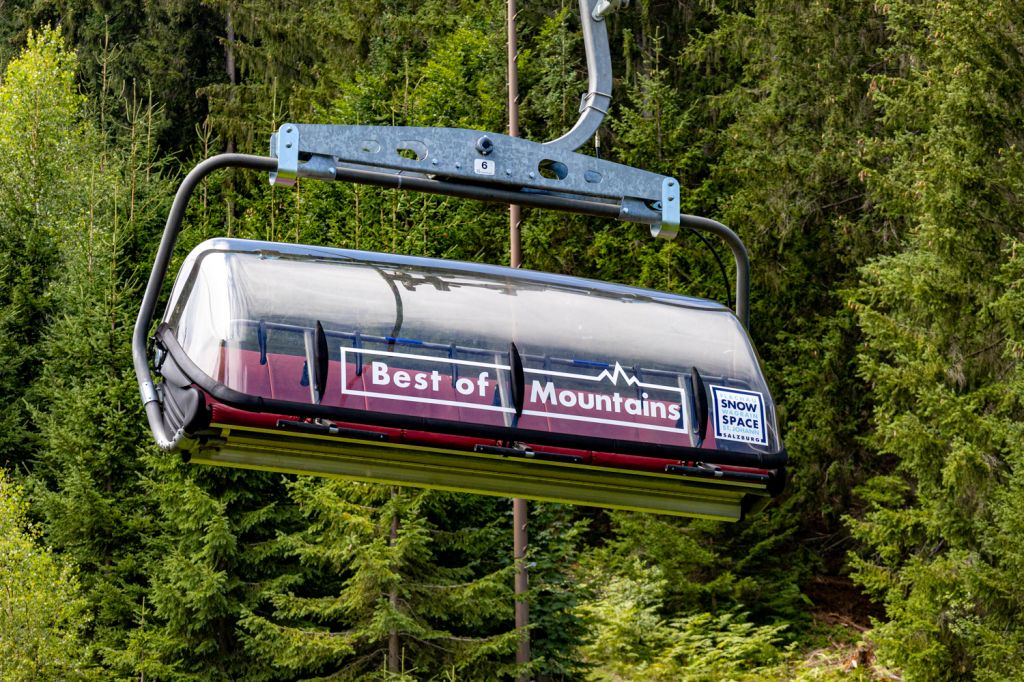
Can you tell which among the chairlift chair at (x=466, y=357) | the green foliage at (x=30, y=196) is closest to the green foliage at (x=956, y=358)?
the chairlift chair at (x=466, y=357)

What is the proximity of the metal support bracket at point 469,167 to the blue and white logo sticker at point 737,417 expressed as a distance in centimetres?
97

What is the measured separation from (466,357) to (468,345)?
0.20ft

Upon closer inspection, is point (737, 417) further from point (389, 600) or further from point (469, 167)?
point (389, 600)

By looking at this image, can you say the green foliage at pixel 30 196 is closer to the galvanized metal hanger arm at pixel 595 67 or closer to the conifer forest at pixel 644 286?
the conifer forest at pixel 644 286

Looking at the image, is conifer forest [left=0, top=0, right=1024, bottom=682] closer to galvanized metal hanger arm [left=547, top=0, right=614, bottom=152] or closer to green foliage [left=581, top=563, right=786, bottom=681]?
green foliage [left=581, top=563, right=786, bottom=681]

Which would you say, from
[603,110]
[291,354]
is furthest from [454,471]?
[603,110]

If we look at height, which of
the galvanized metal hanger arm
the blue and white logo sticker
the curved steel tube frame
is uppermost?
the galvanized metal hanger arm

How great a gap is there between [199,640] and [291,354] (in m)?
18.8

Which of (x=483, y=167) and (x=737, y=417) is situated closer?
(x=483, y=167)

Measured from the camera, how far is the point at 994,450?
20.2 m

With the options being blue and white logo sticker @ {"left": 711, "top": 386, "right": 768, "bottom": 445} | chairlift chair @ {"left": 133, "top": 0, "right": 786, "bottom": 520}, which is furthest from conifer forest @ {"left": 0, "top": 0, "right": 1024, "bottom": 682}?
chairlift chair @ {"left": 133, "top": 0, "right": 786, "bottom": 520}

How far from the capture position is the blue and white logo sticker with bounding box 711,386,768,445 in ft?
20.8

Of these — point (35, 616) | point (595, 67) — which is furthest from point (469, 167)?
point (35, 616)

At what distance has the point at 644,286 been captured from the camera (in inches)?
1132
